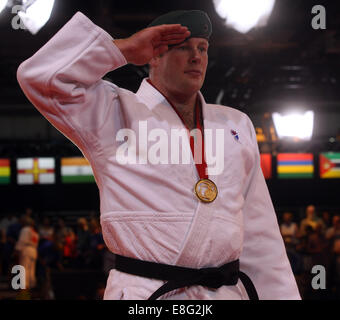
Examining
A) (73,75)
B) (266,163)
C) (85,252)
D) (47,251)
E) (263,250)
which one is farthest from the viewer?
(266,163)

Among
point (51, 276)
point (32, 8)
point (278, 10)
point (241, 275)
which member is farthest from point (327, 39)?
point (241, 275)

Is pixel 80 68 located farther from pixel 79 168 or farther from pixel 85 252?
pixel 79 168

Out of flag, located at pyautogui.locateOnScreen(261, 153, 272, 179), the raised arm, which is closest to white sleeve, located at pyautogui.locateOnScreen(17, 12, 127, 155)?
the raised arm

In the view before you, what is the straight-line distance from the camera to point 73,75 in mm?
1180

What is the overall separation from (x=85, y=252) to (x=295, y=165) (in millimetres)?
4572

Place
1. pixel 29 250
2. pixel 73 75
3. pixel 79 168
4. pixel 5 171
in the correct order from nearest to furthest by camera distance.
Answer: pixel 73 75 → pixel 29 250 → pixel 5 171 → pixel 79 168

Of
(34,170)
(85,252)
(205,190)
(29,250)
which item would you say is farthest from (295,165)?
(205,190)

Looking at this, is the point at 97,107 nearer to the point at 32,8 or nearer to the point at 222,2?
the point at 32,8

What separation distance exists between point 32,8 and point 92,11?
6.09 ft

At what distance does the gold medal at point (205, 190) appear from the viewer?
125 cm

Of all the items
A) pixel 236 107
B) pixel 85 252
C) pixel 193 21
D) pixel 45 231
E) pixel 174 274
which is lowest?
pixel 85 252

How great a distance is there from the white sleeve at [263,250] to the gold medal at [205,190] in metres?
0.24

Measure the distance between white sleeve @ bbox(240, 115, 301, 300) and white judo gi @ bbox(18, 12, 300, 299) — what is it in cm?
10

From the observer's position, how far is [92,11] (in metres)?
5.01
